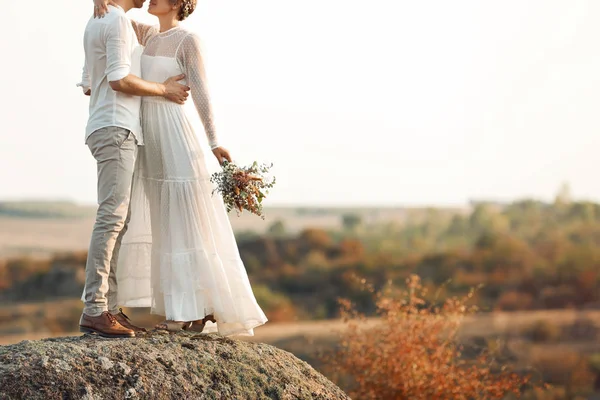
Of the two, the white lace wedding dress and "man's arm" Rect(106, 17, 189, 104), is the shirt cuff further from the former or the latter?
the white lace wedding dress

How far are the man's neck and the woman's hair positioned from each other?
0.31 metres

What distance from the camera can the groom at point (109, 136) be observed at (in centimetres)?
564

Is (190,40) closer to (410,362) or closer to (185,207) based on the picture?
(185,207)

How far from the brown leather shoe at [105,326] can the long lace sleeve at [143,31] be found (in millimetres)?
2021

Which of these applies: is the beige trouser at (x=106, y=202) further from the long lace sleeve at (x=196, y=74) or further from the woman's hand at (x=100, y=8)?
the woman's hand at (x=100, y=8)

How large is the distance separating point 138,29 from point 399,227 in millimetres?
19509

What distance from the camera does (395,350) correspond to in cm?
922

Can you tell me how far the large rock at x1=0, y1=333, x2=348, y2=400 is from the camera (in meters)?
5.04

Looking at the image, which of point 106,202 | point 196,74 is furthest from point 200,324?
point 196,74

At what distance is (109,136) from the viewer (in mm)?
5652

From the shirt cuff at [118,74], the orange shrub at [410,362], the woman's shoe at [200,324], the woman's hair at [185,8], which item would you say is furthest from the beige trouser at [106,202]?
the orange shrub at [410,362]

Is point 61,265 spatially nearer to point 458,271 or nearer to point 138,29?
point 458,271

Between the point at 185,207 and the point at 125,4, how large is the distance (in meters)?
1.49

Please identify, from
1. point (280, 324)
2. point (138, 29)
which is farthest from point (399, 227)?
point (138, 29)
